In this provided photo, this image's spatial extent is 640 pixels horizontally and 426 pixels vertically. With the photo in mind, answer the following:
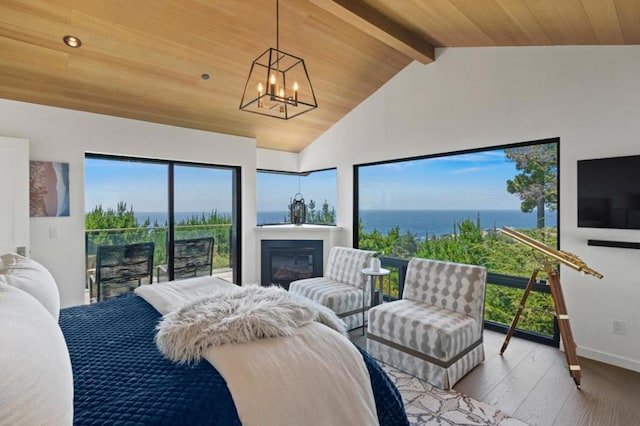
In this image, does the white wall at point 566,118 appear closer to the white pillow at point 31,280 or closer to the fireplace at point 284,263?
the fireplace at point 284,263

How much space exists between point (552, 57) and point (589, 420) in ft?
9.73

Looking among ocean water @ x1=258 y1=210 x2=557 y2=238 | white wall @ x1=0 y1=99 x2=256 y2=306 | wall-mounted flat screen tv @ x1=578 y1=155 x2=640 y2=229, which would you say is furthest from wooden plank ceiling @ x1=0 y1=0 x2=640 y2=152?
ocean water @ x1=258 y1=210 x2=557 y2=238

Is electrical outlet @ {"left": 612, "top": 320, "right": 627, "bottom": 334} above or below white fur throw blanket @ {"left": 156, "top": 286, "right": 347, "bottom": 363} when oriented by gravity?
below

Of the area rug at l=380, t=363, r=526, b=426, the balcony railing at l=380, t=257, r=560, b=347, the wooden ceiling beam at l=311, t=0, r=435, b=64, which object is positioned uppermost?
the wooden ceiling beam at l=311, t=0, r=435, b=64

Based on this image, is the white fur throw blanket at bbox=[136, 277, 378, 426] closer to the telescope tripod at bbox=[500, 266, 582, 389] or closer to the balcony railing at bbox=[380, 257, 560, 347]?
the telescope tripod at bbox=[500, 266, 582, 389]

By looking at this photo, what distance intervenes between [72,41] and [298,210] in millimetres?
3630

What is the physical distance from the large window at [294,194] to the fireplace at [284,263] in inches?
29.1

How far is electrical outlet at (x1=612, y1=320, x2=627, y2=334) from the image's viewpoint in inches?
110

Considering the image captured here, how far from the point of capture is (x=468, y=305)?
285 centimetres

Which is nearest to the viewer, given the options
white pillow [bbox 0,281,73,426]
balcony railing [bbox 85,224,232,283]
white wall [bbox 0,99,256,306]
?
white pillow [bbox 0,281,73,426]

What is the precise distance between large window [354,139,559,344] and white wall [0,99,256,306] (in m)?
2.81

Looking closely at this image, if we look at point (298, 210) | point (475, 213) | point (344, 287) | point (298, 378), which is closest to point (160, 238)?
point (298, 210)

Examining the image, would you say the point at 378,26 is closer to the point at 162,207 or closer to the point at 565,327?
the point at 565,327

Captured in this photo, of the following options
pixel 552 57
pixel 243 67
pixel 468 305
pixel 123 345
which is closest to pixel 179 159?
pixel 243 67
